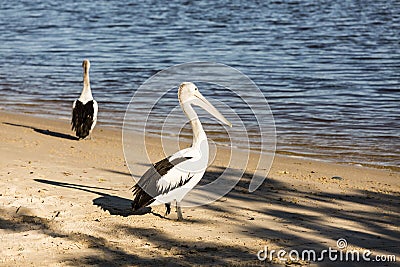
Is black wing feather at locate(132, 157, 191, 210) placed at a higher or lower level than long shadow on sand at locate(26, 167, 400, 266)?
higher

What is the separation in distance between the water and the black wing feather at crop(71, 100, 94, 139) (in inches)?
51.5

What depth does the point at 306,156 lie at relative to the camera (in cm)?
933

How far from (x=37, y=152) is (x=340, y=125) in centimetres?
492

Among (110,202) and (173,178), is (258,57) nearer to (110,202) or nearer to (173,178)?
(110,202)

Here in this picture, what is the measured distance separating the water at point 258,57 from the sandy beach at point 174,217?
6.92 ft

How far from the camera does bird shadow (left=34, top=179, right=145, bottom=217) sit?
607 cm

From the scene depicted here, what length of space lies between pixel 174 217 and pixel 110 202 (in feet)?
2.08

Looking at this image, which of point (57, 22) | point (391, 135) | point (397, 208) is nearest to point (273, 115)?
point (391, 135)

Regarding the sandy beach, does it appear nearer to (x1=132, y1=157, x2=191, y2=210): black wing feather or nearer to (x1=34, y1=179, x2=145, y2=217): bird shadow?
(x1=34, y1=179, x2=145, y2=217): bird shadow

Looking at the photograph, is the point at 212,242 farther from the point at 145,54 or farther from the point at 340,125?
the point at 145,54

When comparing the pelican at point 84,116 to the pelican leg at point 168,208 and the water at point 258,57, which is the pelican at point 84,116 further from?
the pelican leg at point 168,208

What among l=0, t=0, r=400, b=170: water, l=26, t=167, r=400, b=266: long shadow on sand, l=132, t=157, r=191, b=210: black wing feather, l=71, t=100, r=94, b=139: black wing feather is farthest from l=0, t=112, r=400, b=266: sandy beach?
l=0, t=0, r=400, b=170: water

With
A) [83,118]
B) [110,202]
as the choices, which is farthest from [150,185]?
[83,118]

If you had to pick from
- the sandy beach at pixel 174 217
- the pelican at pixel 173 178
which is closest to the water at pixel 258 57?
the sandy beach at pixel 174 217
